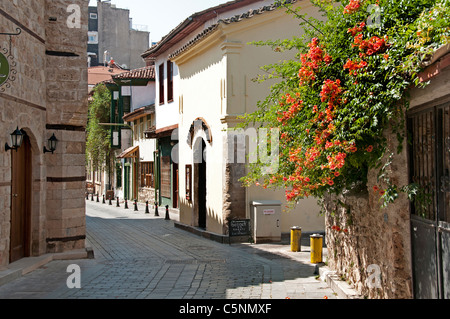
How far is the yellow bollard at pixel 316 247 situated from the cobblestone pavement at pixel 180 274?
0.61ft

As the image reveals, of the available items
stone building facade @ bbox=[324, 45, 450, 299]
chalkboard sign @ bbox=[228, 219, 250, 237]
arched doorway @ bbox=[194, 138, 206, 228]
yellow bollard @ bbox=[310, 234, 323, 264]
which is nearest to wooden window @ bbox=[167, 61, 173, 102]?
arched doorway @ bbox=[194, 138, 206, 228]

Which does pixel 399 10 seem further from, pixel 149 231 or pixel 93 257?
pixel 149 231

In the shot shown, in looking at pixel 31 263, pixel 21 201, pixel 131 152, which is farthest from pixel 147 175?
pixel 31 263

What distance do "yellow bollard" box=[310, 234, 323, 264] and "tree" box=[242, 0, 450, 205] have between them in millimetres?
2711

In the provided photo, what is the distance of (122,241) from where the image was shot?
50.3 feet

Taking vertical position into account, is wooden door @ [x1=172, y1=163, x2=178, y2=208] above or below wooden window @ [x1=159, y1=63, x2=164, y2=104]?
below

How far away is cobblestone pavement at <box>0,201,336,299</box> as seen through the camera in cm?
820

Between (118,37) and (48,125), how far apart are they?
48445 millimetres

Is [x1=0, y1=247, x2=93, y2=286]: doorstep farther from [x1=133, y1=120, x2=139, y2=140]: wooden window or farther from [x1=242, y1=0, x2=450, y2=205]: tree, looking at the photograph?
[x1=133, y1=120, x2=139, y2=140]: wooden window

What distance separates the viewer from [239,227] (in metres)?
14.4

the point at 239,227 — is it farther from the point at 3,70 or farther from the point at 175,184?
the point at 175,184

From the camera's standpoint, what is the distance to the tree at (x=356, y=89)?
5.49 meters

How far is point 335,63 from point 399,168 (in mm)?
1814
